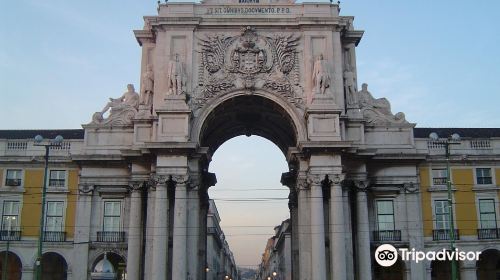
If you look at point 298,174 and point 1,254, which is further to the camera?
point 1,254

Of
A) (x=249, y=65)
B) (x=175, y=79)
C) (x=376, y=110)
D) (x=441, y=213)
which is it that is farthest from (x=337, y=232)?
(x=175, y=79)

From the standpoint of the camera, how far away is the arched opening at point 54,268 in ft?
151

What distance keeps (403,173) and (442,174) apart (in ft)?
10.3

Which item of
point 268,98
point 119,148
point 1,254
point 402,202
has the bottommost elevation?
point 1,254

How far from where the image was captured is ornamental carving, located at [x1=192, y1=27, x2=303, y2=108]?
43062 millimetres

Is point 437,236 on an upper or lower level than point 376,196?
lower

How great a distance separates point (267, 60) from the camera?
43844 millimetres

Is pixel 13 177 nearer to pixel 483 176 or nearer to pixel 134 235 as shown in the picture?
pixel 134 235

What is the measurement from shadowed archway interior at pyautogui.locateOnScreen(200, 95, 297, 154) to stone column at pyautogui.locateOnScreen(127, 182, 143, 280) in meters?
5.77

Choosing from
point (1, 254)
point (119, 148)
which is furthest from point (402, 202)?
point (1, 254)

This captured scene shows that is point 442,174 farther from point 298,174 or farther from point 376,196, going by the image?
point 298,174

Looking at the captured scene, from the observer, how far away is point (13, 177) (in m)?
45.4

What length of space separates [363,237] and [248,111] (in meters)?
12.4

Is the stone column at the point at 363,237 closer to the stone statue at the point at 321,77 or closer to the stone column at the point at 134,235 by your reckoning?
the stone statue at the point at 321,77
